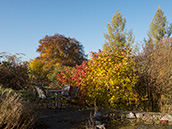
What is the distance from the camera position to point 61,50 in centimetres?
2070

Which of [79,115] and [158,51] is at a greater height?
[158,51]

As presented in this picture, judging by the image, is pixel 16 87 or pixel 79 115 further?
pixel 16 87

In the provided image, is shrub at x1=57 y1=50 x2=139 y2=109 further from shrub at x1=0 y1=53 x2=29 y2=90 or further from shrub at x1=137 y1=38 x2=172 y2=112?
shrub at x1=0 y1=53 x2=29 y2=90

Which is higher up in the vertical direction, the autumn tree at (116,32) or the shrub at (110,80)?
the autumn tree at (116,32)

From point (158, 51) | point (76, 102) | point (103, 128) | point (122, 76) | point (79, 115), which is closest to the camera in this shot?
point (103, 128)

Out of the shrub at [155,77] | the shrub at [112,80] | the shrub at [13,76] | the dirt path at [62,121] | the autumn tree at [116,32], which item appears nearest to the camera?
the dirt path at [62,121]

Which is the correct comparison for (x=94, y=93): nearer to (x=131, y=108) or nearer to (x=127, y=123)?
(x=131, y=108)

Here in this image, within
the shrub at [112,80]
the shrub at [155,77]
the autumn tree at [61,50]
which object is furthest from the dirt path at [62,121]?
the autumn tree at [61,50]

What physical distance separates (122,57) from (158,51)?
5.04ft

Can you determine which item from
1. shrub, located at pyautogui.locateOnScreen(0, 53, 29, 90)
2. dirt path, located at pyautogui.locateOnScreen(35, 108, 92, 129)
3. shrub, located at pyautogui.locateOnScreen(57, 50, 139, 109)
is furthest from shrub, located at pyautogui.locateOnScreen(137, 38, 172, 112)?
shrub, located at pyautogui.locateOnScreen(0, 53, 29, 90)

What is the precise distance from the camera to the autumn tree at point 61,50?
2051cm

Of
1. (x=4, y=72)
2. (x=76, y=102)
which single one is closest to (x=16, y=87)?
(x=4, y=72)

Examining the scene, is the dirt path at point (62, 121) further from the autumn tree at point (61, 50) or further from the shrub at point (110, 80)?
the autumn tree at point (61, 50)

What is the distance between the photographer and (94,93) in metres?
6.94
